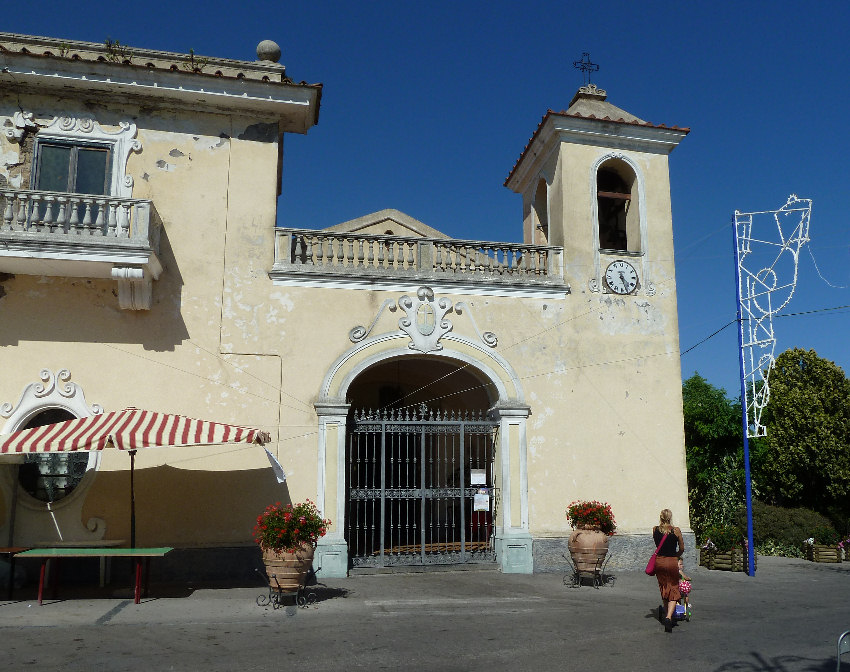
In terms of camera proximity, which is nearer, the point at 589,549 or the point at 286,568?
the point at 286,568

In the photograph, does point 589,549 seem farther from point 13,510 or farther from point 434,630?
point 13,510

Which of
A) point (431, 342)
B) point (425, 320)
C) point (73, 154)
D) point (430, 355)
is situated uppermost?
point (73, 154)

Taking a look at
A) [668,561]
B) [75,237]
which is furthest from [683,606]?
[75,237]

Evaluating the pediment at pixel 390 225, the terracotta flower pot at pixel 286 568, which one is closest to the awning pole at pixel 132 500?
the terracotta flower pot at pixel 286 568

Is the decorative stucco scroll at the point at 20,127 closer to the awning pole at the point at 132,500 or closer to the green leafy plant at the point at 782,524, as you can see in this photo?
the awning pole at the point at 132,500

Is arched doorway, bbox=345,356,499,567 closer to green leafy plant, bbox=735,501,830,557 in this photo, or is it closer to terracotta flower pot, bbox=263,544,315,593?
terracotta flower pot, bbox=263,544,315,593

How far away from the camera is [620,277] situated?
1536 cm

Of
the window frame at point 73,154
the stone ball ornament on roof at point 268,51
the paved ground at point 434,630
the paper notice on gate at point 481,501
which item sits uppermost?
the stone ball ornament on roof at point 268,51

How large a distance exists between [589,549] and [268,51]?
37.1ft

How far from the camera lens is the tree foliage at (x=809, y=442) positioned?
23.2 m

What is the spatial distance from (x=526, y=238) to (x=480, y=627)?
11197 mm

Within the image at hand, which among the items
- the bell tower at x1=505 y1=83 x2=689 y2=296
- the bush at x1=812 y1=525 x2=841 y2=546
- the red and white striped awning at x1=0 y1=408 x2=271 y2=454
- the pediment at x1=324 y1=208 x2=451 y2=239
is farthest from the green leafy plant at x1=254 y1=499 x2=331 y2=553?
the bush at x1=812 y1=525 x2=841 y2=546

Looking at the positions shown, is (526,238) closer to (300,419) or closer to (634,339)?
(634,339)

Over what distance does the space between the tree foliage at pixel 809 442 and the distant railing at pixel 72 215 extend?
68.1ft
